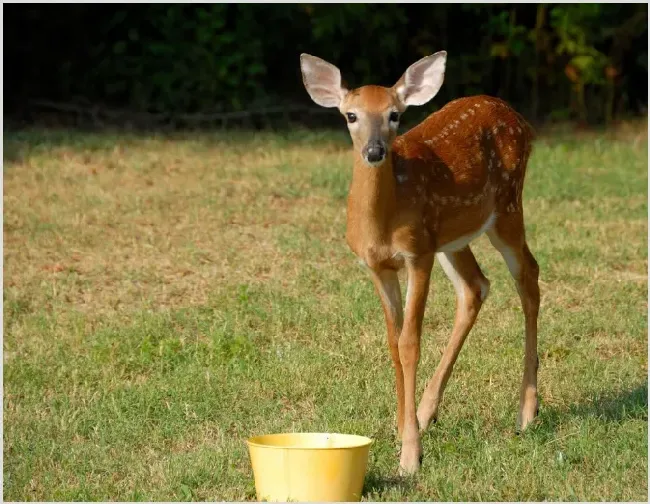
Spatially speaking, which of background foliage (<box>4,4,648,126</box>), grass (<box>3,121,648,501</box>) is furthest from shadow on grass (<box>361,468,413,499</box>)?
background foliage (<box>4,4,648,126</box>)

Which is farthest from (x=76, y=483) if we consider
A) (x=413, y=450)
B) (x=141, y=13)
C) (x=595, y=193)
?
(x=141, y=13)

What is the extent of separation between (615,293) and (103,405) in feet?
11.8

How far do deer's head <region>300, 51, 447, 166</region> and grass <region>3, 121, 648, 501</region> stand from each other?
1318 mm

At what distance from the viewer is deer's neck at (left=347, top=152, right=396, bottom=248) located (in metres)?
5.69

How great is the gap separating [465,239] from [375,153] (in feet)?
2.90

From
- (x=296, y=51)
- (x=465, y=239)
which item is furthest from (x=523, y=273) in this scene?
(x=296, y=51)

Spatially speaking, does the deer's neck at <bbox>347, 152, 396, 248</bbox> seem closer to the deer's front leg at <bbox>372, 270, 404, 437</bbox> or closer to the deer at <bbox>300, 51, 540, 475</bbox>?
the deer at <bbox>300, 51, 540, 475</bbox>

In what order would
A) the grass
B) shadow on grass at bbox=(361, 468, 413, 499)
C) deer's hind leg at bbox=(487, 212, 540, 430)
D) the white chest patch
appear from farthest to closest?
1. deer's hind leg at bbox=(487, 212, 540, 430)
2. the white chest patch
3. the grass
4. shadow on grass at bbox=(361, 468, 413, 499)

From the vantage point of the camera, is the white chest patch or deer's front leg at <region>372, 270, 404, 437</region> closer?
deer's front leg at <region>372, 270, 404, 437</region>

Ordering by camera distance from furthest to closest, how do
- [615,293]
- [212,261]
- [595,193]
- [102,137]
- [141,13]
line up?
[141,13] < [102,137] < [595,193] < [212,261] < [615,293]

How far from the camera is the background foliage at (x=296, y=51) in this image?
49.0ft

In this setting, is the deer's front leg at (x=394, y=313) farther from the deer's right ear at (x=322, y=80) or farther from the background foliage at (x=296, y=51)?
the background foliage at (x=296, y=51)

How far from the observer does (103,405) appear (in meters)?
6.43

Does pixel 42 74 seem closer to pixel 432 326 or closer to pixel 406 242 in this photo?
pixel 432 326
